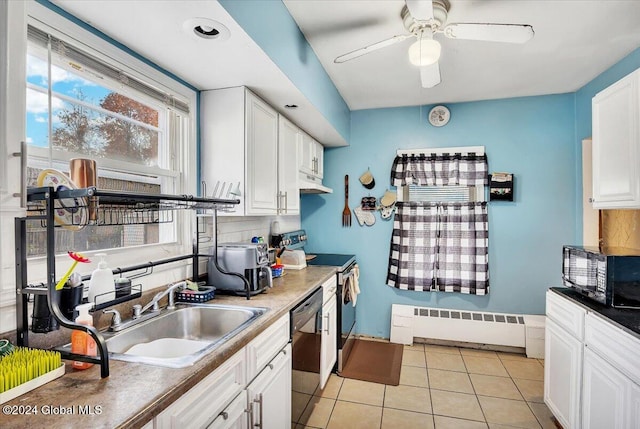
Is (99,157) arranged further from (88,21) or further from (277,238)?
(277,238)

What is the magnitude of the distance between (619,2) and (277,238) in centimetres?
265

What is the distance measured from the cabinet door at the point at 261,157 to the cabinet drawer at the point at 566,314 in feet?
6.18

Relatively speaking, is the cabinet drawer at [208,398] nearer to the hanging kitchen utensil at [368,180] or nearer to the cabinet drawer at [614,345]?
the cabinet drawer at [614,345]

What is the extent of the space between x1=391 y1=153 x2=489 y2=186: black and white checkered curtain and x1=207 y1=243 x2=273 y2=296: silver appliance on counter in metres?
2.00

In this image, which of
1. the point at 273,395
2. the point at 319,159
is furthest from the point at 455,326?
the point at 273,395

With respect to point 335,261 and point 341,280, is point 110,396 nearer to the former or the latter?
point 341,280

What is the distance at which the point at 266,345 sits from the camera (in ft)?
4.85

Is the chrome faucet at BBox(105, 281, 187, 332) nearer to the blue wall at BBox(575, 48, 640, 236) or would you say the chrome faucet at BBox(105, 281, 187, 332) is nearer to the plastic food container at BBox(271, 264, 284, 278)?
the plastic food container at BBox(271, 264, 284, 278)

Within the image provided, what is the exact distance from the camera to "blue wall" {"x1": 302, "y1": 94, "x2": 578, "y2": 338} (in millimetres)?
3145

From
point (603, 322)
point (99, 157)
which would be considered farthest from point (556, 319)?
point (99, 157)

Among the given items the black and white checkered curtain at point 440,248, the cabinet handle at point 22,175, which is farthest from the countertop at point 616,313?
the cabinet handle at point 22,175

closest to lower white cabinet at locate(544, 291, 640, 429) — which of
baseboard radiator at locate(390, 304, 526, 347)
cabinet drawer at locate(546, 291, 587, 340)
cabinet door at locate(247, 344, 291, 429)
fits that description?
cabinet drawer at locate(546, 291, 587, 340)

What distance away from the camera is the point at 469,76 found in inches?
107

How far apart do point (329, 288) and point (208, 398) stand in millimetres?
1547
